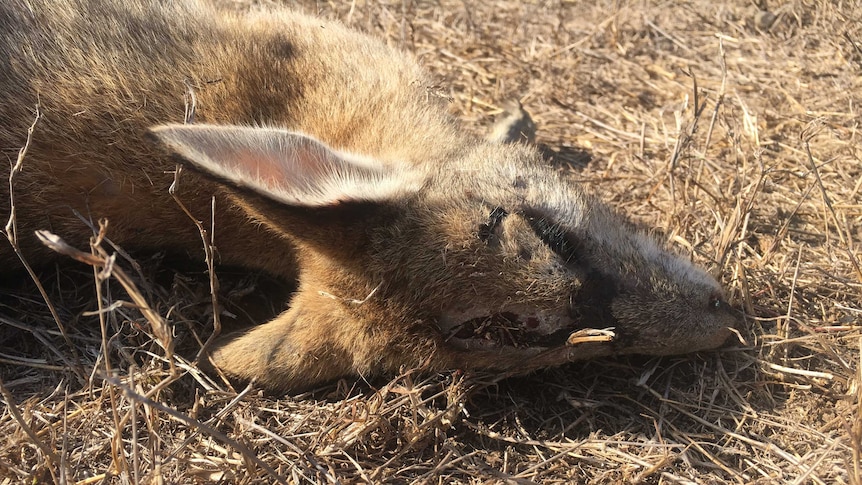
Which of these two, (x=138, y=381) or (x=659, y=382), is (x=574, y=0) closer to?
(x=659, y=382)

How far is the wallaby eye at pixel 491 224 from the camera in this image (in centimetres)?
311

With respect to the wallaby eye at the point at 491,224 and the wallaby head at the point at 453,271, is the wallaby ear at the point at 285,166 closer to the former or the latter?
the wallaby head at the point at 453,271

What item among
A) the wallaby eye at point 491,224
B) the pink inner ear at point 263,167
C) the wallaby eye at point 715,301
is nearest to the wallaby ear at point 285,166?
the pink inner ear at point 263,167

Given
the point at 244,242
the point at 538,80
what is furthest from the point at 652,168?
the point at 244,242

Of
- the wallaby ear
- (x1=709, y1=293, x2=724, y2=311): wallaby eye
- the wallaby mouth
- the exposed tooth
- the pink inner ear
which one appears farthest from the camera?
(x1=709, y1=293, x2=724, y2=311): wallaby eye

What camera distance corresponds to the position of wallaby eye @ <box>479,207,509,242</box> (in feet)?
10.2

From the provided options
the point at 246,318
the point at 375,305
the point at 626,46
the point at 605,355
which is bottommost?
the point at 246,318

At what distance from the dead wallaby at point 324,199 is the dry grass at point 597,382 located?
0.68 ft

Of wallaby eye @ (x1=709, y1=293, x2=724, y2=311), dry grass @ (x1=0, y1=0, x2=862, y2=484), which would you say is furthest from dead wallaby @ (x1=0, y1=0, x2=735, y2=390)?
dry grass @ (x1=0, y1=0, x2=862, y2=484)

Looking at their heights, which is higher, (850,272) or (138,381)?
(850,272)

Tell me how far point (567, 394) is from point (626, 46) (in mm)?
3324

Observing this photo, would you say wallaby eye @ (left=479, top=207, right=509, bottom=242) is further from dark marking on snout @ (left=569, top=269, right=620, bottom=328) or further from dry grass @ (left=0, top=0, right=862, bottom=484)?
dry grass @ (left=0, top=0, right=862, bottom=484)

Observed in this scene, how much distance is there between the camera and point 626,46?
5.80 m

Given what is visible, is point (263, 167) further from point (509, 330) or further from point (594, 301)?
point (594, 301)
